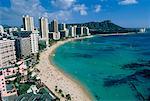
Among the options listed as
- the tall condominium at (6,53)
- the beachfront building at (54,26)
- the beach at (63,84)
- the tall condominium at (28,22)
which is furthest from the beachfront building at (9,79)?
the beachfront building at (54,26)

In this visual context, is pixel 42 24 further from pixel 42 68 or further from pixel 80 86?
pixel 80 86

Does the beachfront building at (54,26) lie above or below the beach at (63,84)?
above

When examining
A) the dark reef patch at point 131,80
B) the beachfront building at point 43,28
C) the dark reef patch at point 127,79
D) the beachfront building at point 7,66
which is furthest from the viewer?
the beachfront building at point 43,28

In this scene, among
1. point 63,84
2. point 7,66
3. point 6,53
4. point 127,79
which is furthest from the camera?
point 6,53

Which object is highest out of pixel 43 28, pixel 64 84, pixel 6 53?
pixel 43 28

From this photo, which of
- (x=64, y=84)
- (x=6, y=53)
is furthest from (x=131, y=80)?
(x=6, y=53)

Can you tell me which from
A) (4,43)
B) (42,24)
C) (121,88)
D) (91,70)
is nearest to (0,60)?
(4,43)

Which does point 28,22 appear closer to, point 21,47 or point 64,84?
point 21,47

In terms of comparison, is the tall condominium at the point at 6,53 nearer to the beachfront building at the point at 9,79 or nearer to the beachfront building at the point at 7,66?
the beachfront building at the point at 7,66
